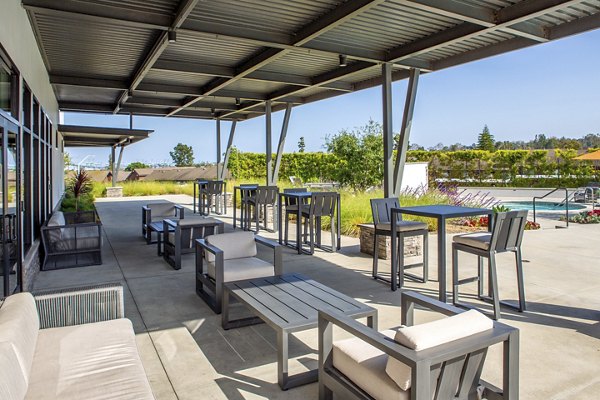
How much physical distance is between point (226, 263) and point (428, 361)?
9.27 ft

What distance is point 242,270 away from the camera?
4.00 metres

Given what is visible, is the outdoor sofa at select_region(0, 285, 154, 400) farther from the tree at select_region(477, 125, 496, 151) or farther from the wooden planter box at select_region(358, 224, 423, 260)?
the tree at select_region(477, 125, 496, 151)

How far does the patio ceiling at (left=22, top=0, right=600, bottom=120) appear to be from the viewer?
473cm

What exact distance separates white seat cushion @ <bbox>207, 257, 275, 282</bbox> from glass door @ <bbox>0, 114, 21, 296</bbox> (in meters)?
1.77

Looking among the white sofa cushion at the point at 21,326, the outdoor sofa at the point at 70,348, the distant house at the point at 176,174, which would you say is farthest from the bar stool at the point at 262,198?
the distant house at the point at 176,174

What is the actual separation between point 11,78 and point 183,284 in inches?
109

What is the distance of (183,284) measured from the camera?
16.2 feet

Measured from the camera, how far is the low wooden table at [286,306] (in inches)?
103

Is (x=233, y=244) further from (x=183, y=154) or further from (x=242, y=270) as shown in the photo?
(x=183, y=154)

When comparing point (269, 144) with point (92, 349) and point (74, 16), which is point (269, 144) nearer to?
point (74, 16)

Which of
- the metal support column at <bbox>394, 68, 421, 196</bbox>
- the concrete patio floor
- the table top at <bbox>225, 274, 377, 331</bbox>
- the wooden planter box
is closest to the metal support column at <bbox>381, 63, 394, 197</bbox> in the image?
the metal support column at <bbox>394, 68, 421, 196</bbox>

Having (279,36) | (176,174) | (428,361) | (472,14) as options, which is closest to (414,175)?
(279,36)

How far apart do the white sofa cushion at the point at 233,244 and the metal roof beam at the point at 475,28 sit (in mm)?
3846

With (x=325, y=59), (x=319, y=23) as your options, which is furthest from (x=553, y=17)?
(x=325, y=59)
